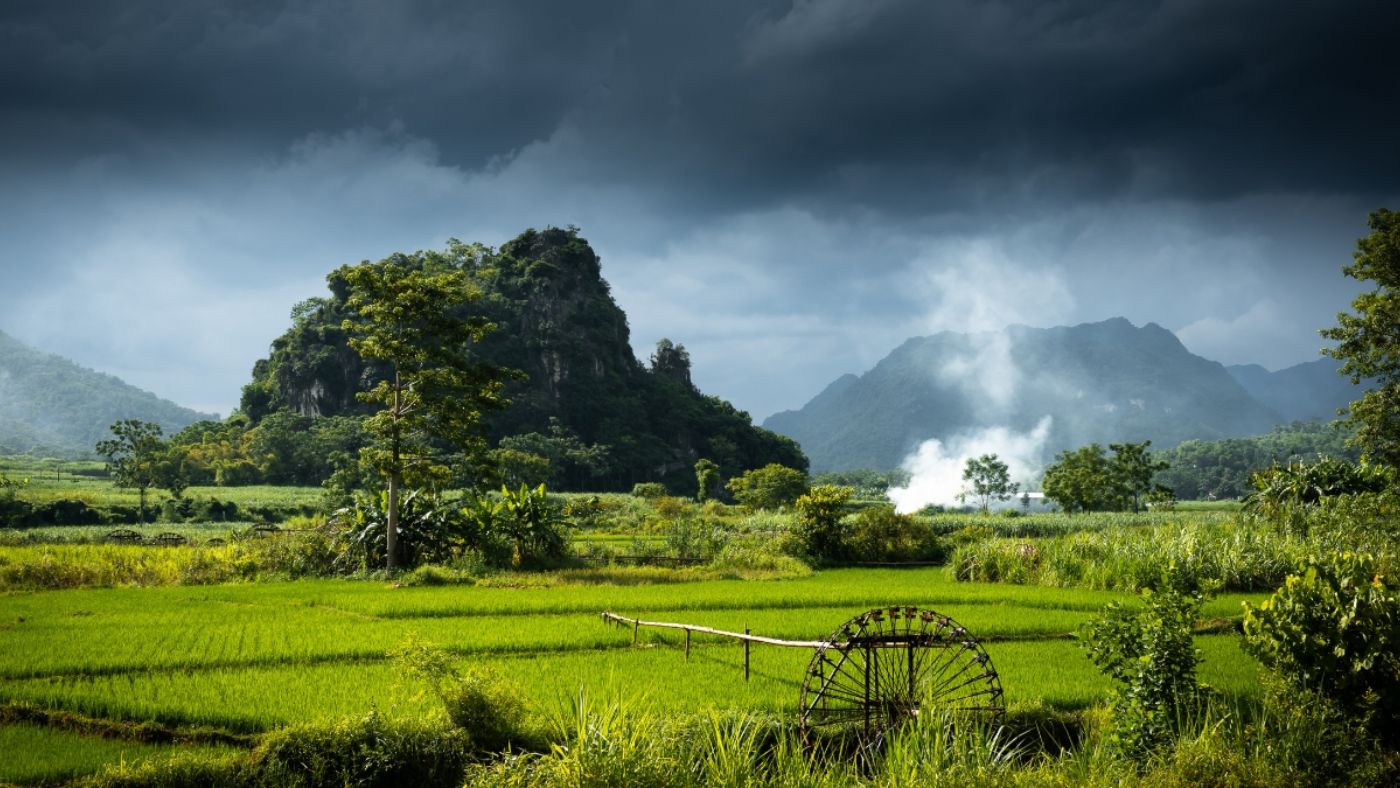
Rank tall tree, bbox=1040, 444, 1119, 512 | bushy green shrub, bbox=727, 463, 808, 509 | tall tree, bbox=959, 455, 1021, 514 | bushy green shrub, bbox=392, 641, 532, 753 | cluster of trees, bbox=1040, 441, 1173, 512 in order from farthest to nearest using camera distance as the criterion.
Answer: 1. tall tree, bbox=959, 455, 1021, 514
2. bushy green shrub, bbox=727, 463, 808, 509
3. cluster of trees, bbox=1040, 441, 1173, 512
4. tall tree, bbox=1040, 444, 1119, 512
5. bushy green shrub, bbox=392, 641, 532, 753

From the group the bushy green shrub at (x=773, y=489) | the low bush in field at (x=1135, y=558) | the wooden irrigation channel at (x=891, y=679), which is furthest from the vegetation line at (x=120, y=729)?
the bushy green shrub at (x=773, y=489)

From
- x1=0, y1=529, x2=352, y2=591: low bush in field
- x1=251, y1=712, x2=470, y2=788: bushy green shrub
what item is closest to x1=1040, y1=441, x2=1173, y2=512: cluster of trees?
x1=0, y1=529, x2=352, y2=591: low bush in field

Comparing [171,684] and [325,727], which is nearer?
[325,727]

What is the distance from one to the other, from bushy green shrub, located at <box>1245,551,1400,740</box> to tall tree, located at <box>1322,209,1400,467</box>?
23574 mm

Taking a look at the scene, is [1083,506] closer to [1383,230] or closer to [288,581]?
[1383,230]

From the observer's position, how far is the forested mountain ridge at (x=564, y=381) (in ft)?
331

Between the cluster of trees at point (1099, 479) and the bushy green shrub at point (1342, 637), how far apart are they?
51.3 m

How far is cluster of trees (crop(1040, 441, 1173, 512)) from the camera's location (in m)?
56.0

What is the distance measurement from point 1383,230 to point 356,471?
46.9 metres

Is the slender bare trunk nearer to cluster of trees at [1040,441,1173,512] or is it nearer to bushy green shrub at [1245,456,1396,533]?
bushy green shrub at [1245,456,1396,533]

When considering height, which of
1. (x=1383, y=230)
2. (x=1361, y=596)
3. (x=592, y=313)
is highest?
(x=592, y=313)

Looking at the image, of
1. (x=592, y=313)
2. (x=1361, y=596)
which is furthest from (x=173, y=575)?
(x=592, y=313)

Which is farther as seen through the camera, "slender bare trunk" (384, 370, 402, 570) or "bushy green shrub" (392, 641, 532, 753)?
"slender bare trunk" (384, 370, 402, 570)

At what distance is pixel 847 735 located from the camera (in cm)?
871
